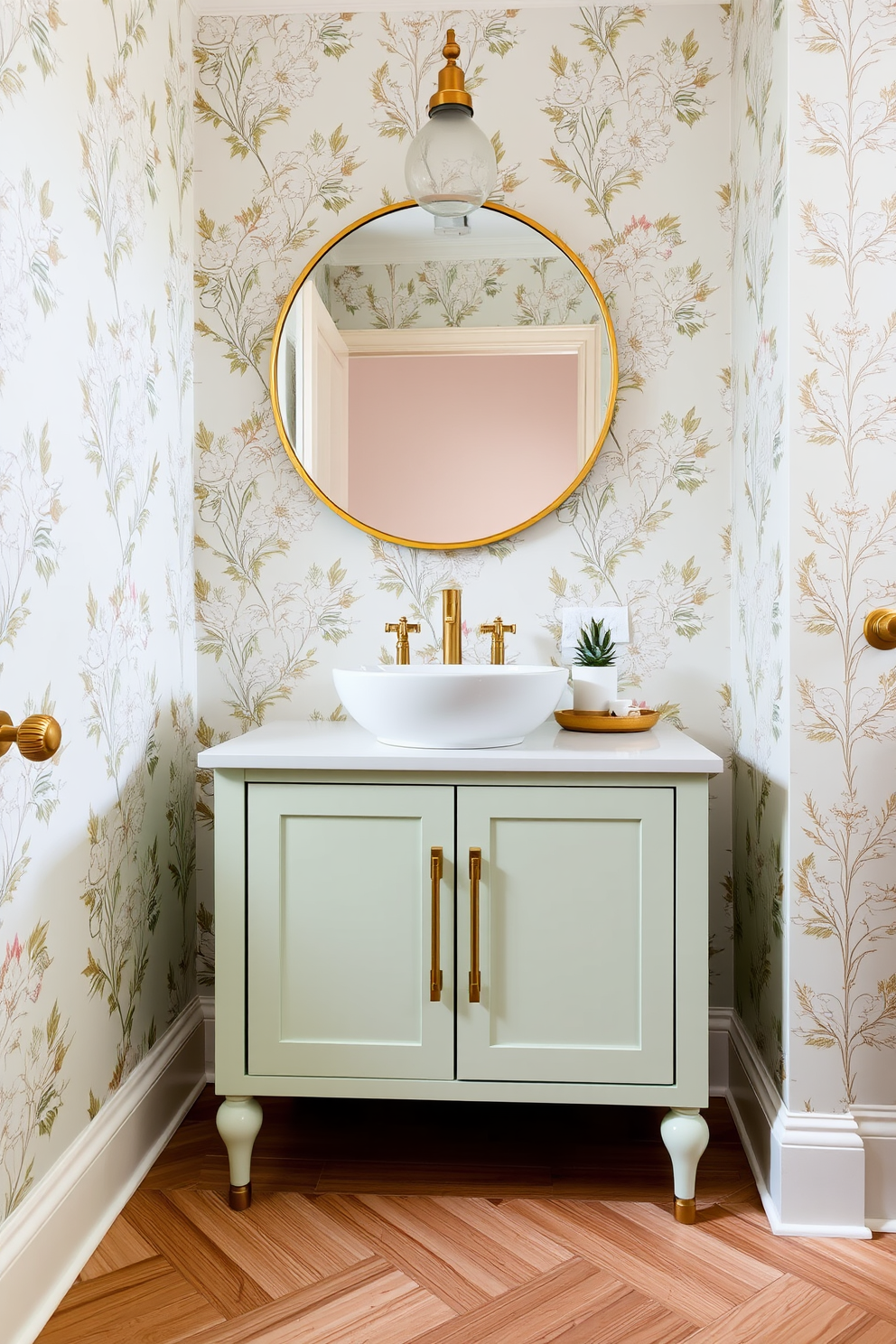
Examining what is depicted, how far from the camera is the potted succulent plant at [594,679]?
5.91ft

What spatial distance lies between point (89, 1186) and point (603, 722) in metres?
1.13

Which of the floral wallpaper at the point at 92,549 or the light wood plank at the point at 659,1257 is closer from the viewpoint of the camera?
the floral wallpaper at the point at 92,549

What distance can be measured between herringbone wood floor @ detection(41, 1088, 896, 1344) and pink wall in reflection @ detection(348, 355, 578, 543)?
1190 mm

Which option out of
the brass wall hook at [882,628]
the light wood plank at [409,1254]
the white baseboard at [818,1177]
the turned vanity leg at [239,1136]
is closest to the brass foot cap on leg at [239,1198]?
the turned vanity leg at [239,1136]

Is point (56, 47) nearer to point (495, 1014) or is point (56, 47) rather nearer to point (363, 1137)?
point (495, 1014)

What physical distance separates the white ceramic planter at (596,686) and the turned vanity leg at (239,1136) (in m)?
0.92

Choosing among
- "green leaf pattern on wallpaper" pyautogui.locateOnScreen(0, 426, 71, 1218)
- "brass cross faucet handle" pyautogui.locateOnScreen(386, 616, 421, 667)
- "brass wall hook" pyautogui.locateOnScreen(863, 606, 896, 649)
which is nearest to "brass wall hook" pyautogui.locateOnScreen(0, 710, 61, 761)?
"green leaf pattern on wallpaper" pyautogui.locateOnScreen(0, 426, 71, 1218)

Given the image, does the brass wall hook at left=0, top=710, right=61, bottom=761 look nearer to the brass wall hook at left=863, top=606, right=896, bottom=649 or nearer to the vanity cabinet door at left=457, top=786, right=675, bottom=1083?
the vanity cabinet door at left=457, top=786, right=675, bottom=1083

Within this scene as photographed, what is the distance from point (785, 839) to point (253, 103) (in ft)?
5.94

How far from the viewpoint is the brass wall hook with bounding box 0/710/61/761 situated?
38.4 inches

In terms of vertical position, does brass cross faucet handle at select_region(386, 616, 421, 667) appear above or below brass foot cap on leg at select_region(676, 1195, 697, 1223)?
above

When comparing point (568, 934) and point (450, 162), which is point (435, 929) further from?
point (450, 162)

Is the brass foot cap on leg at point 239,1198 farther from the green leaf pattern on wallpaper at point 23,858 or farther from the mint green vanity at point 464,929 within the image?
the green leaf pattern on wallpaper at point 23,858

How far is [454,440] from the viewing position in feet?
6.38
